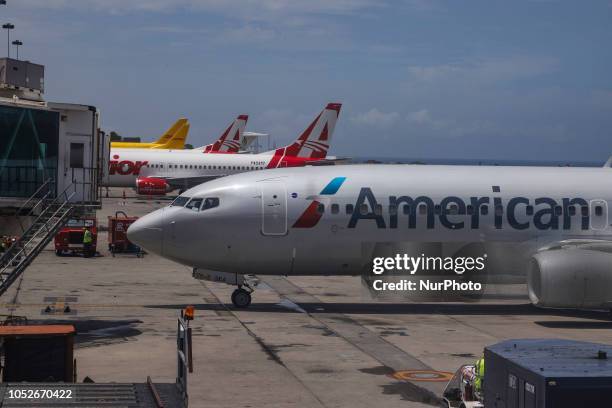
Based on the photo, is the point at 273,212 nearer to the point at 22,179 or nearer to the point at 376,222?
the point at 376,222

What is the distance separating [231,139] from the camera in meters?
118

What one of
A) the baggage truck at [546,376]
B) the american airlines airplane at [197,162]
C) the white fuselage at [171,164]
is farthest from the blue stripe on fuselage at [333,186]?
the white fuselage at [171,164]

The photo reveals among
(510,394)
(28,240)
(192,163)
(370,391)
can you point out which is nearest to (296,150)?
(192,163)

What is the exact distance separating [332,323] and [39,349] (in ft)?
39.3

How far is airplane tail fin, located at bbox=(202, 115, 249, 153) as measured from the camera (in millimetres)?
115125

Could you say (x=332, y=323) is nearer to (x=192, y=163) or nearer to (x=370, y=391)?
(x=370, y=391)

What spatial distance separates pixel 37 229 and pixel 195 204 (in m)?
5.62

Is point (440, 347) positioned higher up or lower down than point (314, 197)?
lower down

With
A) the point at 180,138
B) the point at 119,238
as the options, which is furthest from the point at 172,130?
the point at 119,238

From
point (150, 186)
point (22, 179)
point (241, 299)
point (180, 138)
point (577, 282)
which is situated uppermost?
point (180, 138)

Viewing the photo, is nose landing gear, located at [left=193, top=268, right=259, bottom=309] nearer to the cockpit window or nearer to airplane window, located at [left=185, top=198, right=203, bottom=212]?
airplane window, located at [left=185, top=198, right=203, bottom=212]

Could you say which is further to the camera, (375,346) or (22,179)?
(22,179)

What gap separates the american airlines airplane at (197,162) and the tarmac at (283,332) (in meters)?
45.3

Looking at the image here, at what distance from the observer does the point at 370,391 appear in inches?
781
